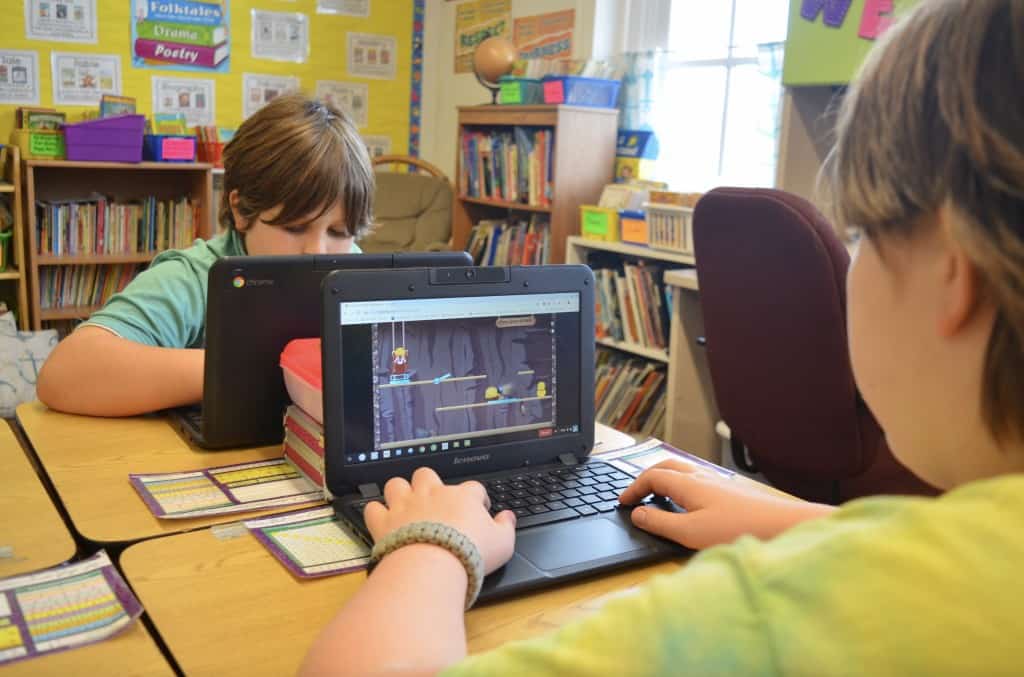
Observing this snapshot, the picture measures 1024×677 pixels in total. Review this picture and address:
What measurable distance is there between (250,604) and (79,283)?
3.62m

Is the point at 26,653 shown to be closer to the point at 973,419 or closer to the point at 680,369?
the point at 973,419

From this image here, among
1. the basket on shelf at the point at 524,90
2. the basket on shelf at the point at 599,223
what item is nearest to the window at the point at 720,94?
the basket on shelf at the point at 599,223

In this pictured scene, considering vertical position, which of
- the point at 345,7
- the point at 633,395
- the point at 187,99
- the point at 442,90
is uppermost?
the point at 345,7

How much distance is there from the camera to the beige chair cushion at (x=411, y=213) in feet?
13.6

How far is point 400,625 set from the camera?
2.09 ft

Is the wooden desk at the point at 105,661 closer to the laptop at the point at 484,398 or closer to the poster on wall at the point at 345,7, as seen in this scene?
the laptop at the point at 484,398

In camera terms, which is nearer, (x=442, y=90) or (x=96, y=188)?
(x=96, y=188)

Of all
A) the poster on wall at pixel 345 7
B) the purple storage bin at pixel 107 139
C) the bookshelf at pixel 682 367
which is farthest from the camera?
the poster on wall at pixel 345 7

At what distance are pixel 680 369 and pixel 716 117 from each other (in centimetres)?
109

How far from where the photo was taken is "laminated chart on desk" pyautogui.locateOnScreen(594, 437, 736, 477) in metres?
1.16

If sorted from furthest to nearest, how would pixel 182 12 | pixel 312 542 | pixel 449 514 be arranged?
pixel 182 12 < pixel 312 542 < pixel 449 514

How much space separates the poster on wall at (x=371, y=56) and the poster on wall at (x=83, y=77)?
112 cm

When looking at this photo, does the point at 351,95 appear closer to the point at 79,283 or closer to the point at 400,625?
the point at 79,283

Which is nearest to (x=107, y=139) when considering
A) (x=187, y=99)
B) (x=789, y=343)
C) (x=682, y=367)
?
(x=187, y=99)
